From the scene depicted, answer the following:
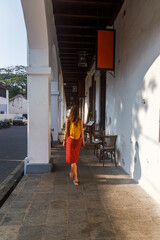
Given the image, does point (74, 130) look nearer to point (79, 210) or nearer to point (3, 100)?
point (79, 210)

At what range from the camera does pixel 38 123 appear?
15.9 feet

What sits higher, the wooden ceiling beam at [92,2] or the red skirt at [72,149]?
the wooden ceiling beam at [92,2]

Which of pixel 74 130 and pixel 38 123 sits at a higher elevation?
pixel 38 123

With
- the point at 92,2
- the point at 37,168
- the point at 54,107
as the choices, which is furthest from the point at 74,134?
the point at 54,107

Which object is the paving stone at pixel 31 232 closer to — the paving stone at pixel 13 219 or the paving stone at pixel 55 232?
the paving stone at pixel 55 232

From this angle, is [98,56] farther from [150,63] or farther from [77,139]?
[77,139]

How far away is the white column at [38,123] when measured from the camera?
4.78 m

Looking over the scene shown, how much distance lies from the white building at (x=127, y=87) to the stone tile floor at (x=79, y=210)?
46 cm

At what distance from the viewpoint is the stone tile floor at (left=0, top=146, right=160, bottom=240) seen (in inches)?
A: 97.0

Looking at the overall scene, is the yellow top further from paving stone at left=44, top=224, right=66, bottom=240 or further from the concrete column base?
paving stone at left=44, top=224, right=66, bottom=240

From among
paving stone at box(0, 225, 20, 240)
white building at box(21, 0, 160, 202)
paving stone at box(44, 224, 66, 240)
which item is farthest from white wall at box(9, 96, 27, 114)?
paving stone at box(44, 224, 66, 240)

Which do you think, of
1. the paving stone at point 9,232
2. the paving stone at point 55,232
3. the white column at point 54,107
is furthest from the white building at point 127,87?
the white column at point 54,107

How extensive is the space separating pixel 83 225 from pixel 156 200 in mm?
1467

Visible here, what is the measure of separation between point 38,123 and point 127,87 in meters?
2.40
